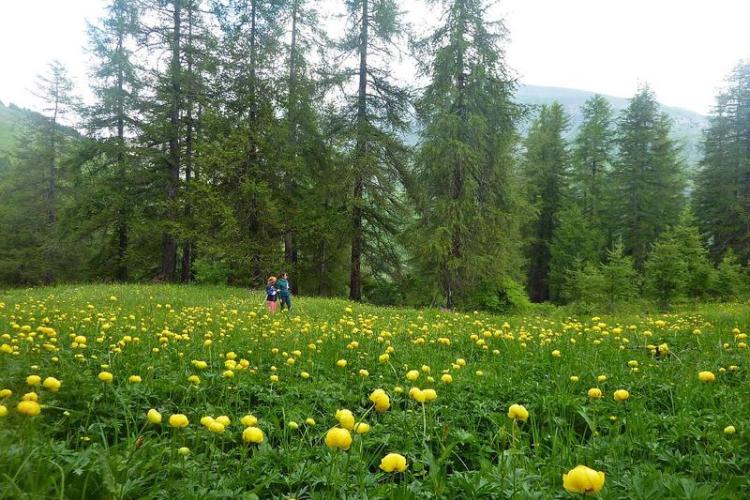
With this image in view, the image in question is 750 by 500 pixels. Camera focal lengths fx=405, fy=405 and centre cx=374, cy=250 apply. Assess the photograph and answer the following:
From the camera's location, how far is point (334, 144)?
66.8ft

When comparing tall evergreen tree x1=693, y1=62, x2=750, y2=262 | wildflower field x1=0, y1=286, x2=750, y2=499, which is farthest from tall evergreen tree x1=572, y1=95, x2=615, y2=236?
wildflower field x1=0, y1=286, x2=750, y2=499

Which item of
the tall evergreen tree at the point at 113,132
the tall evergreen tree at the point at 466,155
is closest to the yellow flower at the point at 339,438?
the tall evergreen tree at the point at 466,155

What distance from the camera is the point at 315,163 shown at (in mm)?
21172

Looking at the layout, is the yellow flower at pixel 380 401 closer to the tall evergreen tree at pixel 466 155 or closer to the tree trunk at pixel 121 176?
the tall evergreen tree at pixel 466 155

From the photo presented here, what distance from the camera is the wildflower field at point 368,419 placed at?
171 cm

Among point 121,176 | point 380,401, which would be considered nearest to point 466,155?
point 380,401

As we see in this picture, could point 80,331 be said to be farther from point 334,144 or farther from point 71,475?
point 334,144

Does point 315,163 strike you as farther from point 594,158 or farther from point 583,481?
point 594,158

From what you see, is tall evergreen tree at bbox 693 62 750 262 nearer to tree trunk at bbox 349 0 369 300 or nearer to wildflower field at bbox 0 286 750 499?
tree trunk at bbox 349 0 369 300

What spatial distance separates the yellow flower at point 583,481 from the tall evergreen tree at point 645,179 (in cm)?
3196

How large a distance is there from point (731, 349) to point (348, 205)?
52.6 ft

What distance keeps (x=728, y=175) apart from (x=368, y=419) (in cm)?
3568

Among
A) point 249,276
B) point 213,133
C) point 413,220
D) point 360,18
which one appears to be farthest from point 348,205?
point 360,18

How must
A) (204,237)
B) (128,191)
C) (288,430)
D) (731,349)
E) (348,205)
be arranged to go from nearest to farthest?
(288,430) < (731,349) < (204,237) < (348,205) < (128,191)
